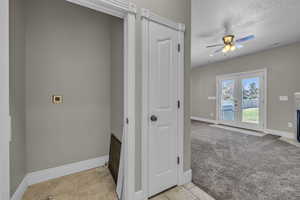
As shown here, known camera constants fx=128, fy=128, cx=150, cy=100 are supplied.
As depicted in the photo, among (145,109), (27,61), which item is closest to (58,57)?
(27,61)

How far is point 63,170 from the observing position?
2.02 metres

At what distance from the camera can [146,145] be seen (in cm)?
151

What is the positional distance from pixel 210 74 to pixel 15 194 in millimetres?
7009

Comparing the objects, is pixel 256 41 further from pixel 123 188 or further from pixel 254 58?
pixel 123 188

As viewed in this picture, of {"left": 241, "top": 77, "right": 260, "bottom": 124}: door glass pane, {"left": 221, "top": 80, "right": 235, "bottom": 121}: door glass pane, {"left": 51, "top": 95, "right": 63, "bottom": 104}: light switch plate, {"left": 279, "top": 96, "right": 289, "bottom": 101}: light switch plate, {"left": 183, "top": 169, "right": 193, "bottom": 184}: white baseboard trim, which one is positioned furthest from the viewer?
{"left": 221, "top": 80, "right": 235, "bottom": 121}: door glass pane

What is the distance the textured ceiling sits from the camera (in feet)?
7.10

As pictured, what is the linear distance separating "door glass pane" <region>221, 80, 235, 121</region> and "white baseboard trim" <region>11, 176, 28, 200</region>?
6.34 metres

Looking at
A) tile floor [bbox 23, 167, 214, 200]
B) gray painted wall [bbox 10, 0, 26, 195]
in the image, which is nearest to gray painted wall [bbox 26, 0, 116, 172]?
gray painted wall [bbox 10, 0, 26, 195]

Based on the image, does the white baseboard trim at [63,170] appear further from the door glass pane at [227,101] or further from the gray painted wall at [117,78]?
the door glass pane at [227,101]

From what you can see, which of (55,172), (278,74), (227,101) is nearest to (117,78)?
(55,172)

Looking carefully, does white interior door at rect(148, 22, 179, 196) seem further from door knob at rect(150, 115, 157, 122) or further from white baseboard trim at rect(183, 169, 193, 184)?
white baseboard trim at rect(183, 169, 193, 184)

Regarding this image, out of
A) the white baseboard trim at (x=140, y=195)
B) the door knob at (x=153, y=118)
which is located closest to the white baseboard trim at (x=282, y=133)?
the door knob at (x=153, y=118)

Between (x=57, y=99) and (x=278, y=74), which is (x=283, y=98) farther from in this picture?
(x=57, y=99)

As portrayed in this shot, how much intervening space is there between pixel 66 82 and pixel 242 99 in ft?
19.1
